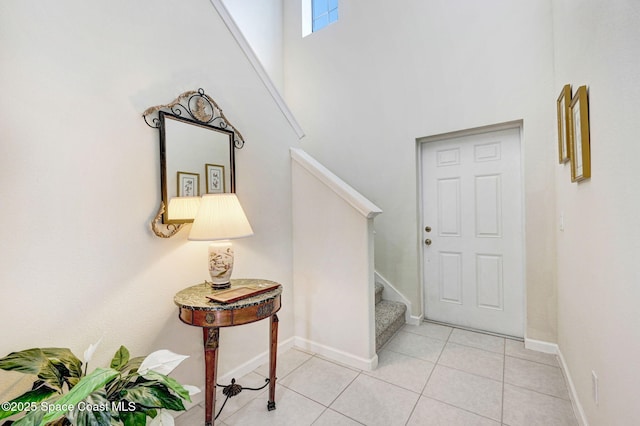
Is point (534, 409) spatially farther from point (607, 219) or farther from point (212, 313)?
point (212, 313)

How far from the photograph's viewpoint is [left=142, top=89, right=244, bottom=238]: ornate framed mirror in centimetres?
160

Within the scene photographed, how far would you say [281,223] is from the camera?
243cm

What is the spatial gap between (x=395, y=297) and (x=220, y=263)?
208cm

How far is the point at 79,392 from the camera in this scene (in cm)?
80

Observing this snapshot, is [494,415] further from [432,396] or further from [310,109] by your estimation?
[310,109]

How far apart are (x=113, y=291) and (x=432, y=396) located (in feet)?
6.45

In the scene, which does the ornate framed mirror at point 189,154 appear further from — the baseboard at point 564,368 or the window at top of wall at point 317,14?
the window at top of wall at point 317,14

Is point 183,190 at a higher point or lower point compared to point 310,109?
lower

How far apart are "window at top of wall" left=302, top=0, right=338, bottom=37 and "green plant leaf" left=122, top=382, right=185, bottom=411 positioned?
4077 millimetres

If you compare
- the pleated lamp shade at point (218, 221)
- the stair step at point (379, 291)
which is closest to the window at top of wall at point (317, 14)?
the pleated lamp shade at point (218, 221)

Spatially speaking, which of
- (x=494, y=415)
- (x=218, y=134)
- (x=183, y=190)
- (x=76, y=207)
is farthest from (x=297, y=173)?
(x=494, y=415)

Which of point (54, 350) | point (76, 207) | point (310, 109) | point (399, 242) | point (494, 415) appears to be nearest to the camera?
point (54, 350)

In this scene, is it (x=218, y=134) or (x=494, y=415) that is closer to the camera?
(x=494, y=415)

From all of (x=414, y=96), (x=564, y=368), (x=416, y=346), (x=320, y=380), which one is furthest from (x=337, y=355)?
(x=414, y=96)
